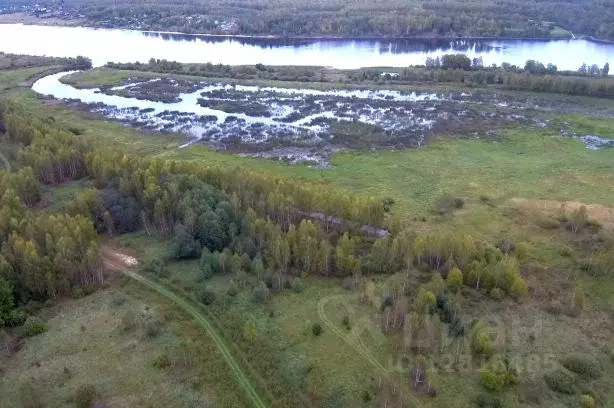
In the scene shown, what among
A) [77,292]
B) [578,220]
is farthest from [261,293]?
[578,220]

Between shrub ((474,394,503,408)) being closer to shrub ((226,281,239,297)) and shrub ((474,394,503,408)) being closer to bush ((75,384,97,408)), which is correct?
shrub ((226,281,239,297))

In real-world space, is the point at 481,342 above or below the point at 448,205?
below

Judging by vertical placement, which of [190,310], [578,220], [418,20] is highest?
[418,20]

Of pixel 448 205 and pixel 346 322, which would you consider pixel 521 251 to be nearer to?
pixel 448 205

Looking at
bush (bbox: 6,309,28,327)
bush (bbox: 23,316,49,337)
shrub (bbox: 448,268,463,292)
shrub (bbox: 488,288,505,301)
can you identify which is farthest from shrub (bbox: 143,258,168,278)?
shrub (bbox: 488,288,505,301)

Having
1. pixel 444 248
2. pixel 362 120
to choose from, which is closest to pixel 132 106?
pixel 362 120
